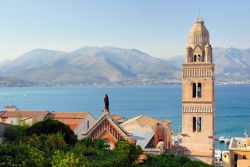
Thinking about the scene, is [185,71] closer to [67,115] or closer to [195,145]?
[195,145]

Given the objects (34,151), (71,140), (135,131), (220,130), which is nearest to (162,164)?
(34,151)

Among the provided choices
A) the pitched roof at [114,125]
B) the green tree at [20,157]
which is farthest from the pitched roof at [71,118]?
the green tree at [20,157]

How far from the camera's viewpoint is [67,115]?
5591cm

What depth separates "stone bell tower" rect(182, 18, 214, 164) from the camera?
127 feet

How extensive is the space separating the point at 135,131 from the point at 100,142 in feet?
51.6

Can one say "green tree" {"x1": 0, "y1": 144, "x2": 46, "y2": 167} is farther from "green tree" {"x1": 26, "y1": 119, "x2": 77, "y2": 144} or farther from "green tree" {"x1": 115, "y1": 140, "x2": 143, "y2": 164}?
"green tree" {"x1": 26, "y1": 119, "x2": 77, "y2": 144}

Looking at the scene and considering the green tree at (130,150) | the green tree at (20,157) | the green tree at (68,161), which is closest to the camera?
the green tree at (68,161)

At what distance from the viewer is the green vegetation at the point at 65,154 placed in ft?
52.6

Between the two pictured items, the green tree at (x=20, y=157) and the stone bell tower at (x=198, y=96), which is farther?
the stone bell tower at (x=198, y=96)

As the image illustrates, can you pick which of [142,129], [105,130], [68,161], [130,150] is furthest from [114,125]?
[68,161]

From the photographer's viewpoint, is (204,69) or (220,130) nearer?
(204,69)

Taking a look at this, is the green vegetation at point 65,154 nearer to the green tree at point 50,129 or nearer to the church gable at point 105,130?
the green tree at point 50,129

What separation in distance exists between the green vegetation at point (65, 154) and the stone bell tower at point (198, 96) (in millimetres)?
12385

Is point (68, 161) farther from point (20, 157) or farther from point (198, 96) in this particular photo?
point (198, 96)
